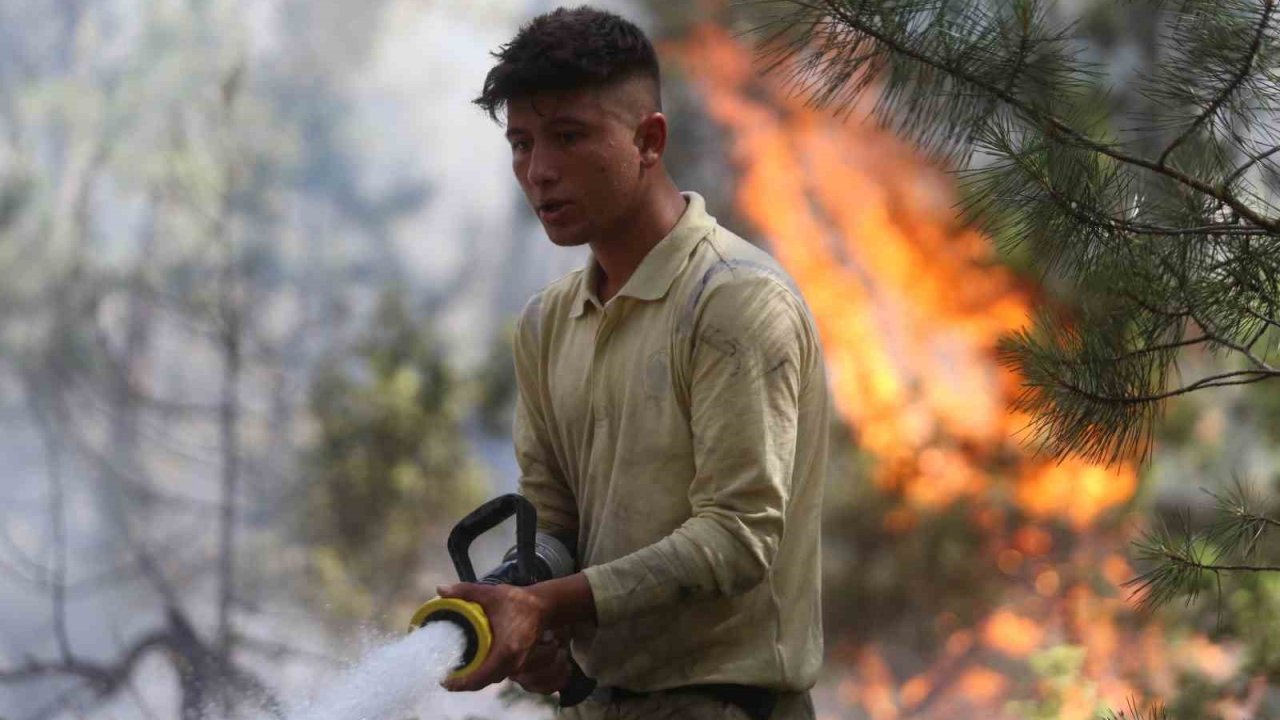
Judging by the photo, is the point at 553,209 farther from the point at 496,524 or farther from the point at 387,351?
the point at 387,351

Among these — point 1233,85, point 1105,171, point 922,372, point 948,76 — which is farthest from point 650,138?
point 922,372

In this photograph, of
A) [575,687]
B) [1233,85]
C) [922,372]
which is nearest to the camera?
[575,687]


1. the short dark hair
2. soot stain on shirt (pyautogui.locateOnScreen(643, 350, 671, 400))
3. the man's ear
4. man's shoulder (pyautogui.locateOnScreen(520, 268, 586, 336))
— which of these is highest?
the short dark hair

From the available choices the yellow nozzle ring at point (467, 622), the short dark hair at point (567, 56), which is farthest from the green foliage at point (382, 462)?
the yellow nozzle ring at point (467, 622)

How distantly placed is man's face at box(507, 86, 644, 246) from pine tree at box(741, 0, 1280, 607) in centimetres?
27

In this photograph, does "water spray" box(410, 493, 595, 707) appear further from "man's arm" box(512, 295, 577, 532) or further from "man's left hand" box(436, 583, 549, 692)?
"man's arm" box(512, 295, 577, 532)

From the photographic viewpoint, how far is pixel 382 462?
7.47 metres

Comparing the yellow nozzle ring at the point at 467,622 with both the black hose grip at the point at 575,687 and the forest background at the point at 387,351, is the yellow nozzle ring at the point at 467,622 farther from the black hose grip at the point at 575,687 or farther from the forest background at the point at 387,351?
the forest background at the point at 387,351

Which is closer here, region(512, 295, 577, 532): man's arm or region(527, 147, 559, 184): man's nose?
region(527, 147, 559, 184): man's nose

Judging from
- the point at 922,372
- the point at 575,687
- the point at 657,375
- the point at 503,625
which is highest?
the point at 657,375

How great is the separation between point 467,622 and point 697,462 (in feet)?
1.31

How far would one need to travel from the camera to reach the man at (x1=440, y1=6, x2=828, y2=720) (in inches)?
81.7

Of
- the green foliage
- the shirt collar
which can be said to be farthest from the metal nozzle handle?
the green foliage

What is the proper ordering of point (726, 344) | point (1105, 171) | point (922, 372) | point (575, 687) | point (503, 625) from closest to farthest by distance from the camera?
point (503, 625), point (726, 344), point (575, 687), point (1105, 171), point (922, 372)
